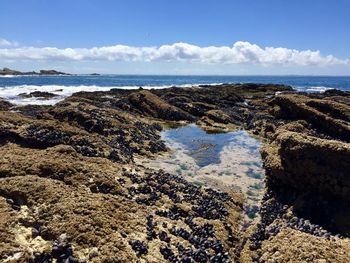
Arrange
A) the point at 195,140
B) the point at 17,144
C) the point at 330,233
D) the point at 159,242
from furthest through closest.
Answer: the point at 195,140 → the point at 17,144 → the point at 330,233 → the point at 159,242

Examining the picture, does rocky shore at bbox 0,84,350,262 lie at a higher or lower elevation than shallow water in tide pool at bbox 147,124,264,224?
higher

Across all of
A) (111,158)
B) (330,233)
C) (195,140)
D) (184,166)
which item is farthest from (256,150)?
(330,233)

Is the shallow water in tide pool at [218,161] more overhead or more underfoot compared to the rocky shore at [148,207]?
more underfoot

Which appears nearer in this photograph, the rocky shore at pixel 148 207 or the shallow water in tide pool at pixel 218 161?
the rocky shore at pixel 148 207

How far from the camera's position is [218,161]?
69.2 ft

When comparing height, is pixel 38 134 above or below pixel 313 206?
above

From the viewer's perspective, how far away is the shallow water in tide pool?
1689 cm

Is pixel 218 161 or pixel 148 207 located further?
pixel 218 161

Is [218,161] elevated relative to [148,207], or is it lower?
lower

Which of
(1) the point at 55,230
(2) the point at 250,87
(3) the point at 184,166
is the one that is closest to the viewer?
(1) the point at 55,230

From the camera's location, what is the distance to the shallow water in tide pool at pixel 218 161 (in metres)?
16.9

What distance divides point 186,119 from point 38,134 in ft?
Result: 73.9

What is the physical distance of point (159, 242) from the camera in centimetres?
950

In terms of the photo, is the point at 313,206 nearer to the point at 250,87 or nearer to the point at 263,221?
the point at 263,221
